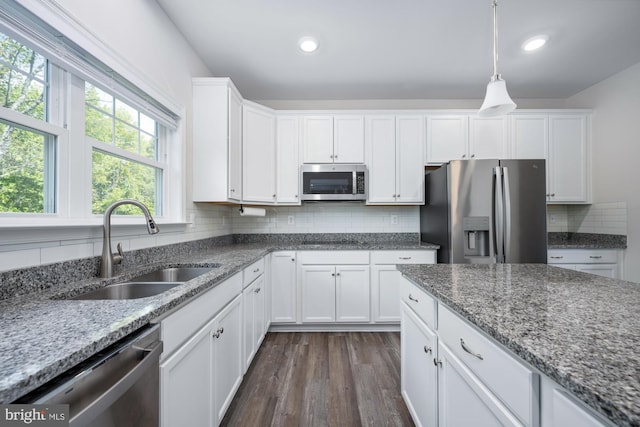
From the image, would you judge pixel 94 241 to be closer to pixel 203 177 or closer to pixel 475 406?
pixel 203 177

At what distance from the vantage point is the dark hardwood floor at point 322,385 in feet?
5.15

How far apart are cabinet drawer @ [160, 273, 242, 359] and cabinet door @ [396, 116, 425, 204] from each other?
220 centimetres

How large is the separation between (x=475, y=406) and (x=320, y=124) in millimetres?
2781

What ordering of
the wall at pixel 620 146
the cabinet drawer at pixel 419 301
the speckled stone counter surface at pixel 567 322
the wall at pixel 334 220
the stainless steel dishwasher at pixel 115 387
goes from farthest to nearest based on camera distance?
the wall at pixel 334 220
the wall at pixel 620 146
the cabinet drawer at pixel 419 301
the stainless steel dishwasher at pixel 115 387
the speckled stone counter surface at pixel 567 322

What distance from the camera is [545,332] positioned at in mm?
652

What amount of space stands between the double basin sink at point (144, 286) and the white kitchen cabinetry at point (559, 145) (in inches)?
140

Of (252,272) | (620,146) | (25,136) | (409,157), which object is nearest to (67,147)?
(25,136)

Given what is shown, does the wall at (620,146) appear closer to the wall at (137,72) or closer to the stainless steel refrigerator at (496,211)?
the stainless steel refrigerator at (496,211)

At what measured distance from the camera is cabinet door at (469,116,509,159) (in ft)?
9.83

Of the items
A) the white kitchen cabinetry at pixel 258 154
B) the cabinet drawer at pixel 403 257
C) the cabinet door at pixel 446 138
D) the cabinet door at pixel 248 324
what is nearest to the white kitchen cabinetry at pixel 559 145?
the cabinet door at pixel 446 138

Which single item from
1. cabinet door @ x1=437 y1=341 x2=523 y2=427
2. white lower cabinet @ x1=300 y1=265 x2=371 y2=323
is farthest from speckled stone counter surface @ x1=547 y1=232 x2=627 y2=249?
cabinet door @ x1=437 y1=341 x2=523 y2=427

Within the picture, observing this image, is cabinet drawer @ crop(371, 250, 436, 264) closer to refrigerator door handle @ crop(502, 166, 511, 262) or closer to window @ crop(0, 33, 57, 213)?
refrigerator door handle @ crop(502, 166, 511, 262)

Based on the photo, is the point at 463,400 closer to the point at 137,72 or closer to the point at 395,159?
the point at 137,72

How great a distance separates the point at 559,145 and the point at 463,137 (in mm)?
1122
